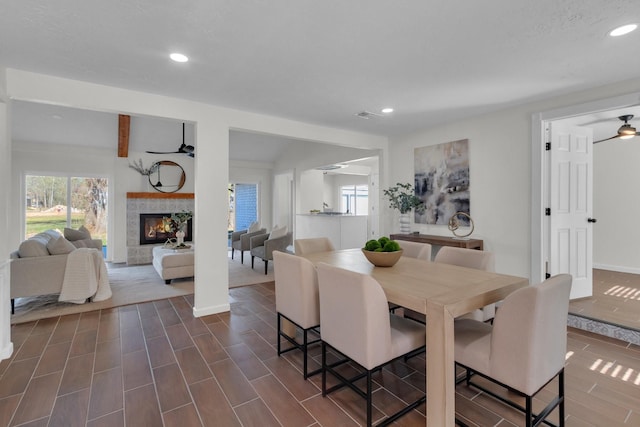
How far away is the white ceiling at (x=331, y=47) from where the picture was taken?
1.79 m

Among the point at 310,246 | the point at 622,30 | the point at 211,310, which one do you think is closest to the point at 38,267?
the point at 211,310

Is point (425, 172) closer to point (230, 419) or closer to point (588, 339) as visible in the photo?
point (588, 339)

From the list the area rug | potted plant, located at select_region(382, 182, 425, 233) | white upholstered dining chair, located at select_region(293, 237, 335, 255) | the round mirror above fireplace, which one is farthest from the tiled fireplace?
potted plant, located at select_region(382, 182, 425, 233)

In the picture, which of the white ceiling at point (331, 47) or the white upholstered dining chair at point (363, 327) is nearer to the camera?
the white upholstered dining chair at point (363, 327)

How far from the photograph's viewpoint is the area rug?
3459 millimetres

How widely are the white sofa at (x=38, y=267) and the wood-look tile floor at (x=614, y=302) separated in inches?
226

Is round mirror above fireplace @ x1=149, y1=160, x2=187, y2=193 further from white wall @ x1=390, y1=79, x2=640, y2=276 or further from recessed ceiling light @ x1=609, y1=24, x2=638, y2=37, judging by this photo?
recessed ceiling light @ x1=609, y1=24, x2=638, y2=37

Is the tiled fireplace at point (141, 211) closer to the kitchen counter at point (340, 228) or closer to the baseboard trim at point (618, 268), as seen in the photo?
the kitchen counter at point (340, 228)

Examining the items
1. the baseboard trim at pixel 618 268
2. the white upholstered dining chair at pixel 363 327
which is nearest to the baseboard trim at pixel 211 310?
the white upholstered dining chair at pixel 363 327

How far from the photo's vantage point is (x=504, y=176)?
145 inches

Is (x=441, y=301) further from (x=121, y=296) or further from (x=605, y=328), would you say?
(x=121, y=296)

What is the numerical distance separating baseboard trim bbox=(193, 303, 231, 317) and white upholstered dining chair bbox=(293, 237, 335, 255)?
1.18 meters

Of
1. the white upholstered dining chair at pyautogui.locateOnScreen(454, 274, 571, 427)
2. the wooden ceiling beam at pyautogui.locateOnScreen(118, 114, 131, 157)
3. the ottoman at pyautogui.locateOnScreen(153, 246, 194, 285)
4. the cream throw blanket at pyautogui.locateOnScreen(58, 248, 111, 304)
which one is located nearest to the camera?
the white upholstered dining chair at pyautogui.locateOnScreen(454, 274, 571, 427)

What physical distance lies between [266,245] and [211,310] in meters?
2.01
